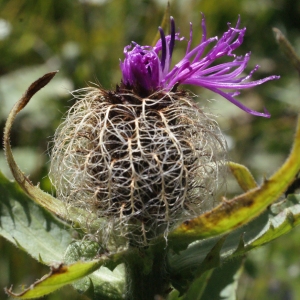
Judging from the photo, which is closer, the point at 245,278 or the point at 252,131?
the point at 245,278

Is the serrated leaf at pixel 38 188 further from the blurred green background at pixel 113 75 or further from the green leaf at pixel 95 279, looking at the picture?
the blurred green background at pixel 113 75

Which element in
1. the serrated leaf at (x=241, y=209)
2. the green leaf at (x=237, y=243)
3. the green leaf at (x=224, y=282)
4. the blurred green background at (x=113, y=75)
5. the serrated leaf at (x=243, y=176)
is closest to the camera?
the serrated leaf at (x=241, y=209)

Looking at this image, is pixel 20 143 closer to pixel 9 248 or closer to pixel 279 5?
pixel 9 248

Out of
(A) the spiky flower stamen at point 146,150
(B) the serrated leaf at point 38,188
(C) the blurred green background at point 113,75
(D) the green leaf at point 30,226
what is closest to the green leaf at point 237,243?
(A) the spiky flower stamen at point 146,150

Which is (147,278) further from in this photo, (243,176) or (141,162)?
(243,176)

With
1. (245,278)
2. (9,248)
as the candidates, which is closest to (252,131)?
(245,278)

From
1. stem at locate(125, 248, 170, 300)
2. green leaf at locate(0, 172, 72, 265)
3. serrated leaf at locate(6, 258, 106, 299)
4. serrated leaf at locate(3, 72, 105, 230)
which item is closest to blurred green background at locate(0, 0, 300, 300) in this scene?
green leaf at locate(0, 172, 72, 265)

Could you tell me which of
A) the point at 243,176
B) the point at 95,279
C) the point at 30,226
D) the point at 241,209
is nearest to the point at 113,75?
the point at 30,226
